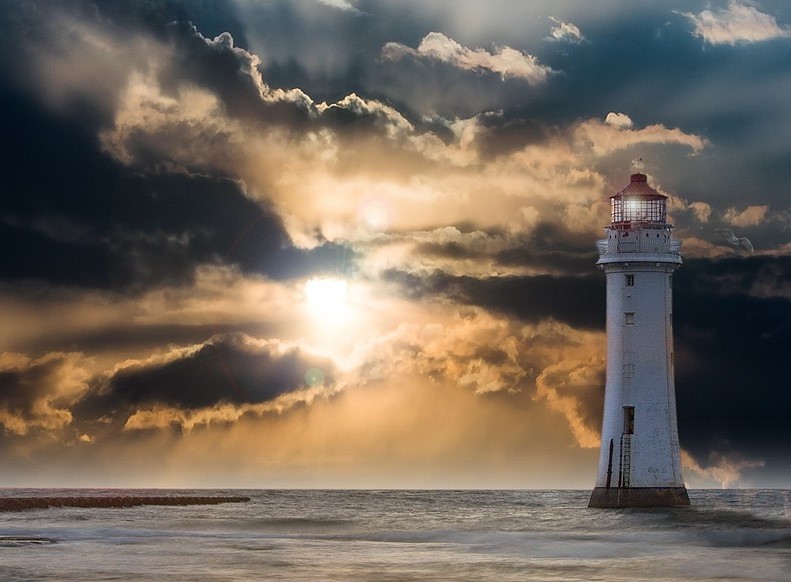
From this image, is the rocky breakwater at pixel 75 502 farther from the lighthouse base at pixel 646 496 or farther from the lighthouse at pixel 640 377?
the lighthouse at pixel 640 377

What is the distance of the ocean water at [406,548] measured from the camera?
4397cm

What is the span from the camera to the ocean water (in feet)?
144

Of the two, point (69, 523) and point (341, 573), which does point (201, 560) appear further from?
point (69, 523)

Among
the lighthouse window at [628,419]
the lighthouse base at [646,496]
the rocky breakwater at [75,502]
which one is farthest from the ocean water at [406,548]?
the rocky breakwater at [75,502]

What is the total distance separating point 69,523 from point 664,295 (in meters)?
33.0

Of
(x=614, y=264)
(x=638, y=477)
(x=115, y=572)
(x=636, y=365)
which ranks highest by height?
(x=614, y=264)

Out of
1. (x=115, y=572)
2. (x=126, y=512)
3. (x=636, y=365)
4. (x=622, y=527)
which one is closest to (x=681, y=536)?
(x=622, y=527)

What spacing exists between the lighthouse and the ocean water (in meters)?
1.29

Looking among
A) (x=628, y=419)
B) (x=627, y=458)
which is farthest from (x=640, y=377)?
(x=627, y=458)

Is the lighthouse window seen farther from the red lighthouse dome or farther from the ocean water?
the red lighthouse dome

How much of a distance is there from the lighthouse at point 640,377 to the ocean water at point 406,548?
4.24ft

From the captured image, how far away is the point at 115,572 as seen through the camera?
43.8 meters

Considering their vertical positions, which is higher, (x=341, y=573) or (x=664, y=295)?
(x=664, y=295)

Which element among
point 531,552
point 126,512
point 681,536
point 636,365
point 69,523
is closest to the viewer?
point 531,552
